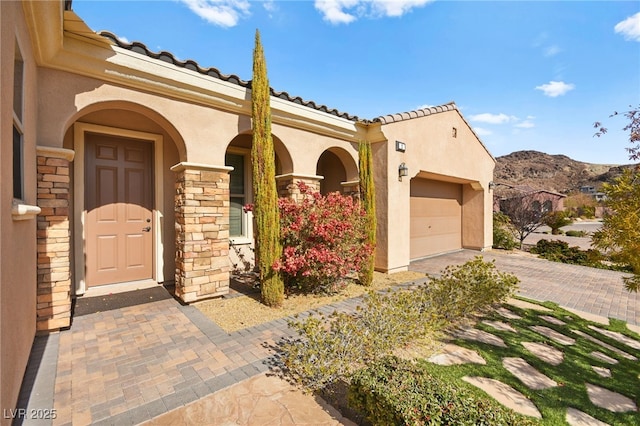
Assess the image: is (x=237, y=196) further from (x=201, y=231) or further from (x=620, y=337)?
(x=620, y=337)

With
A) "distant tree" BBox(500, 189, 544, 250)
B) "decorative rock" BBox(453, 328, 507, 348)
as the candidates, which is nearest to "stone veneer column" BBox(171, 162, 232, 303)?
"decorative rock" BBox(453, 328, 507, 348)

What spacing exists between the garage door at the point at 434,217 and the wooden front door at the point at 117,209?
7784mm

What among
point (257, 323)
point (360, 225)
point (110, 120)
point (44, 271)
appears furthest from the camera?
point (360, 225)

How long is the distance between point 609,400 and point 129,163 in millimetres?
8109

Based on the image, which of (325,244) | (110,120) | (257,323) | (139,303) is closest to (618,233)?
(325,244)

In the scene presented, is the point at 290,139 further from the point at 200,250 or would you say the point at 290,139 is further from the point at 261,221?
the point at 200,250

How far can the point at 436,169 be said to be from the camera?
353 inches

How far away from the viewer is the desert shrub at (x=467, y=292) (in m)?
4.57

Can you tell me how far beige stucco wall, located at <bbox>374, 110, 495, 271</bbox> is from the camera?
293 inches

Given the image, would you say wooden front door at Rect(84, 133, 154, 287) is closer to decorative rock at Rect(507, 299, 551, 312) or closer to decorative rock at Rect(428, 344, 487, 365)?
decorative rock at Rect(428, 344, 487, 365)

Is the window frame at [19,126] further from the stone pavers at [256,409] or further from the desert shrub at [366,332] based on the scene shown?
the desert shrub at [366,332]

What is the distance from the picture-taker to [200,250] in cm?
497

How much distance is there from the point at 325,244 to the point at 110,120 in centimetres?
491

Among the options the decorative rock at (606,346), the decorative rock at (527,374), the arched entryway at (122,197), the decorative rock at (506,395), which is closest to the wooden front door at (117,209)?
the arched entryway at (122,197)
